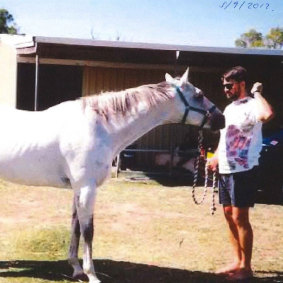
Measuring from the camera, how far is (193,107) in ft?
13.7

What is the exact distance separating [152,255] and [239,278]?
109cm

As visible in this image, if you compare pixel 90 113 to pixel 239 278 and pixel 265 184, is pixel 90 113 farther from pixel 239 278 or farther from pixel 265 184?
pixel 265 184

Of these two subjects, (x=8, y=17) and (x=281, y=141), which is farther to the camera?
(x=8, y=17)

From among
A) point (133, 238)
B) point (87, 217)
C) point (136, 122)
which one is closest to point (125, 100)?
point (136, 122)

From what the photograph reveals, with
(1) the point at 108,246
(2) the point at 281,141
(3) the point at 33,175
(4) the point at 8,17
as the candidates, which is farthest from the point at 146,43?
(4) the point at 8,17

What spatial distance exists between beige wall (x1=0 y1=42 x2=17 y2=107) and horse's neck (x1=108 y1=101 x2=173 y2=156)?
32.8 ft

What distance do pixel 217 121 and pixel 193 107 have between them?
262mm

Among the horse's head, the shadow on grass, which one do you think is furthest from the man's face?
the shadow on grass

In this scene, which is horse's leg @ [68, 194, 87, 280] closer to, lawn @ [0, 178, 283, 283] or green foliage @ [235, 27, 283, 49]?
lawn @ [0, 178, 283, 283]

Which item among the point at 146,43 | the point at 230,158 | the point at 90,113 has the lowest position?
the point at 230,158

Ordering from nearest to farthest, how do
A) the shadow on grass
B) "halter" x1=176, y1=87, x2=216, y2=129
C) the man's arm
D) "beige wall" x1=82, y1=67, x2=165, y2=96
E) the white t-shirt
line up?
the man's arm → the white t-shirt → "halter" x1=176, y1=87, x2=216, y2=129 → the shadow on grass → "beige wall" x1=82, y1=67, x2=165, y2=96

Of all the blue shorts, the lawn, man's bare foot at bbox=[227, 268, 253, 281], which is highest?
the blue shorts

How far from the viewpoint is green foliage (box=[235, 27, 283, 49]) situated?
42969mm

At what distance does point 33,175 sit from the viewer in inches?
160
